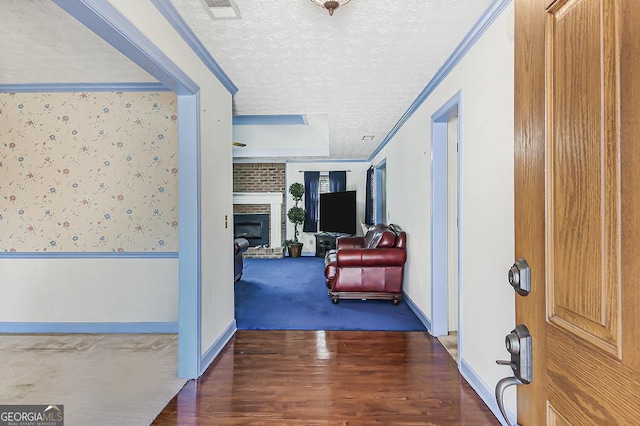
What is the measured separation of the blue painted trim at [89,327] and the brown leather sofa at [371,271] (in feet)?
6.09

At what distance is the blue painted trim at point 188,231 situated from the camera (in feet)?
7.45

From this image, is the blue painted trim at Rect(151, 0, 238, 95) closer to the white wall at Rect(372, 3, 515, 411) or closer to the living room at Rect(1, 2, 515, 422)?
the living room at Rect(1, 2, 515, 422)

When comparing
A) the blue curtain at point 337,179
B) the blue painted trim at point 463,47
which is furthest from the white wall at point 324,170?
the blue painted trim at point 463,47

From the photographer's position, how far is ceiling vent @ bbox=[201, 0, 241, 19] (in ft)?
5.88

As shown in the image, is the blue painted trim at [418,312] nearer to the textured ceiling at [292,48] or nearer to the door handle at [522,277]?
the textured ceiling at [292,48]

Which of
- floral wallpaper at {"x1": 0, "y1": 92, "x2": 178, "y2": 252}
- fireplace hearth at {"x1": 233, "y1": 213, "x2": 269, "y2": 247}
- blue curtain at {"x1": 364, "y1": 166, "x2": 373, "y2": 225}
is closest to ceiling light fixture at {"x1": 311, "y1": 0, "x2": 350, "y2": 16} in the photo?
floral wallpaper at {"x1": 0, "y1": 92, "x2": 178, "y2": 252}

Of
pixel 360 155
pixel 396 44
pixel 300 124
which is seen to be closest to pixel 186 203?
pixel 396 44

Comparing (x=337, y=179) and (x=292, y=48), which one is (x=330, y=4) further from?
(x=337, y=179)

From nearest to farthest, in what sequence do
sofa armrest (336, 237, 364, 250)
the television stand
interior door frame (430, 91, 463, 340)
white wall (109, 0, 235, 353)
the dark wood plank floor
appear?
the dark wood plank floor, white wall (109, 0, 235, 353), interior door frame (430, 91, 463, 340), sofa armrest (336, 237, 364, 250), the television stand

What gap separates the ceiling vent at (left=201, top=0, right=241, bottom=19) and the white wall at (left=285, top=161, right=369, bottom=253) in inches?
234

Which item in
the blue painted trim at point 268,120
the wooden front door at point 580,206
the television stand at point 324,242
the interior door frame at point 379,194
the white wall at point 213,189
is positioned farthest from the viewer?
the television stand at point 324,242

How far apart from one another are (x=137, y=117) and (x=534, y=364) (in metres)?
3.49

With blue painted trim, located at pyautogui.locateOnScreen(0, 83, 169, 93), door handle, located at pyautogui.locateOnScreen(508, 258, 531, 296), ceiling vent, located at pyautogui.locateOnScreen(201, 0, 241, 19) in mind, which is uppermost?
blue painted trim, located at pyautogui.locateOnScreen(0, 83, 169, 93)

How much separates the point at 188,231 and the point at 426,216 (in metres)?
2.18
